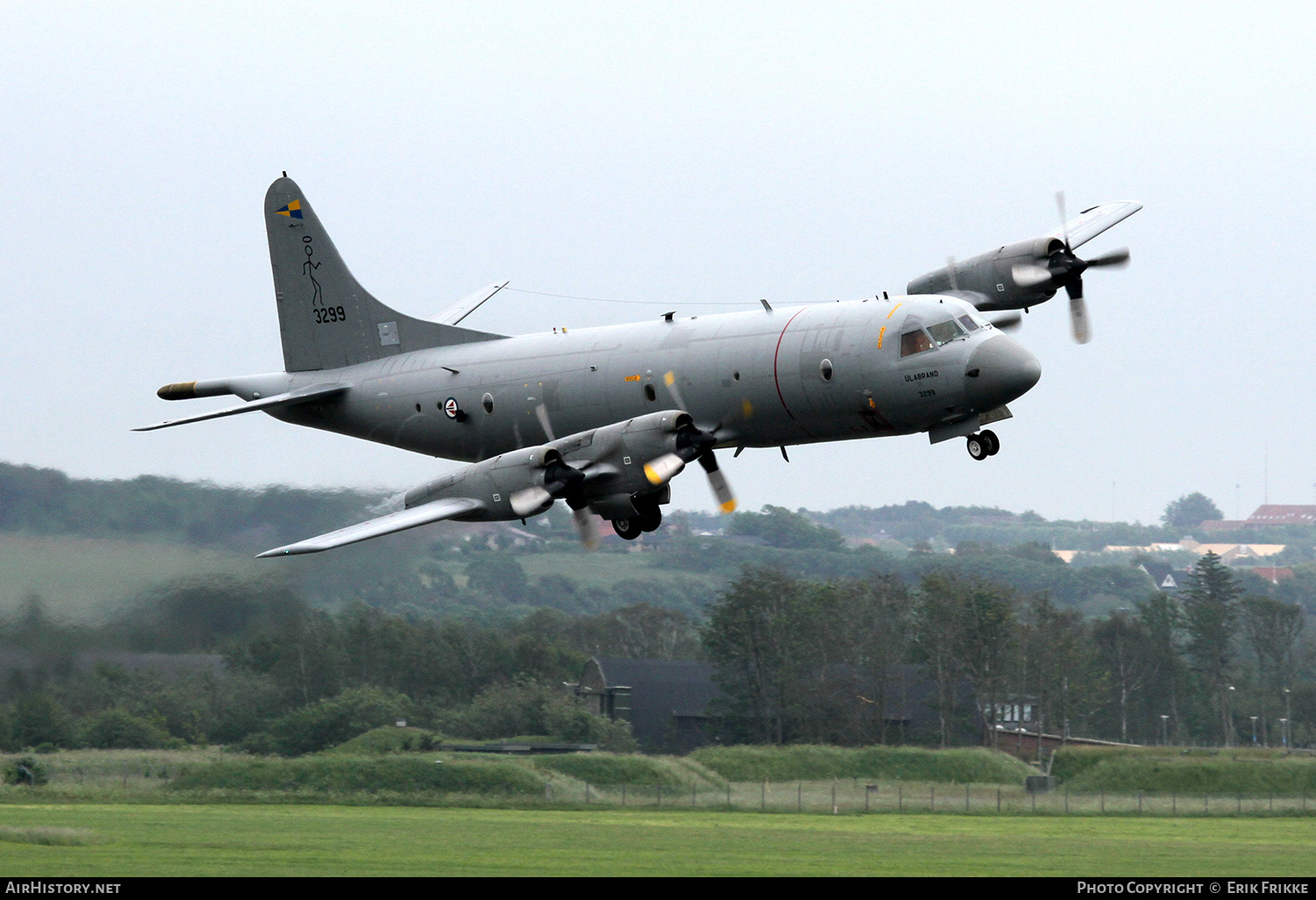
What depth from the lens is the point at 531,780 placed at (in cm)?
6575

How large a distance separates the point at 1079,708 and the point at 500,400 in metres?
74.8

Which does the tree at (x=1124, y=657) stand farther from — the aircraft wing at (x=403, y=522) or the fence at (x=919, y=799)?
the aircraft wing at (x=403, y=522)

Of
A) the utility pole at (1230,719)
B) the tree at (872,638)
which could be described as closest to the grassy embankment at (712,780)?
the tree at (872,638)

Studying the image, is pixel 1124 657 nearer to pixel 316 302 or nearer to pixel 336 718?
pixel 336 718

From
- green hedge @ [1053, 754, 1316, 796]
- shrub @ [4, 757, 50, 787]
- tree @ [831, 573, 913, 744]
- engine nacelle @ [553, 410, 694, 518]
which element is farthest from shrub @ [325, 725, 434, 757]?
engine nacelle @ [553, 410, 694, 518]

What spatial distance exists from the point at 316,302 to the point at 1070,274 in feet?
58.7

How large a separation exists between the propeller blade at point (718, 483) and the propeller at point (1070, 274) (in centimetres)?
791

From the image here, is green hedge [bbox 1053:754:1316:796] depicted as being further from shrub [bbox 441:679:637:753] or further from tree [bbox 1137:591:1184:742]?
tree [bbox 1137:591:1184:742]

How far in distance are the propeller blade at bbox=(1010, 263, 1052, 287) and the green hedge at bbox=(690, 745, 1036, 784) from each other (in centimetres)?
4671

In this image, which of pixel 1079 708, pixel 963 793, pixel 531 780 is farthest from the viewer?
pixel 1079 708

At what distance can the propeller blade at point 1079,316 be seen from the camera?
108ft

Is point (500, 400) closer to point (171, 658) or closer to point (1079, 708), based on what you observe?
point (171, 658)

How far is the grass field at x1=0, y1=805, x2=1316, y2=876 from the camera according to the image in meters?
41.8

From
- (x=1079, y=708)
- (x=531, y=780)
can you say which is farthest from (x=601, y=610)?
(x=531, y=780)
